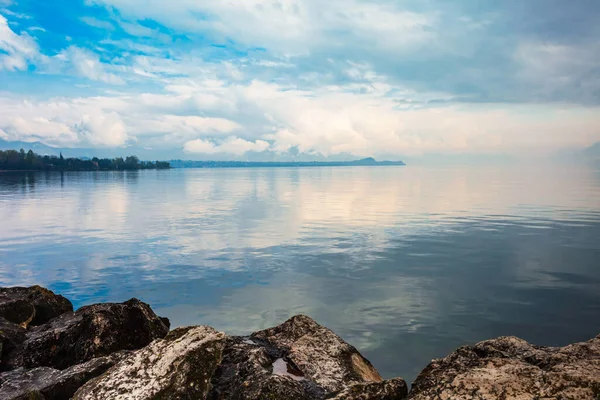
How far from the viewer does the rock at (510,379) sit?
656cm

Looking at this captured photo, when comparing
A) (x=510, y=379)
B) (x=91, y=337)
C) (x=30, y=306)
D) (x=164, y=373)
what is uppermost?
(x=510, y=379)

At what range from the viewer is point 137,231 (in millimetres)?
46094

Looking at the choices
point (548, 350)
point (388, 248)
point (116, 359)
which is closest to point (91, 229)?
point (388, 248)

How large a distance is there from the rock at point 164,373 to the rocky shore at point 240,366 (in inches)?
0.7

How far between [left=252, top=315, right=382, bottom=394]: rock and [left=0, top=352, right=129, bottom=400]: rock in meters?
3.39

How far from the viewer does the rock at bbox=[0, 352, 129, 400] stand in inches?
337

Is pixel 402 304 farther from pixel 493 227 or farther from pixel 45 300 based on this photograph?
pixel 493 227

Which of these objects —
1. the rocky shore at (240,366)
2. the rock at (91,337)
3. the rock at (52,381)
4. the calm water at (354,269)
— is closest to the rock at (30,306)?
the rocky shore at (240,366)

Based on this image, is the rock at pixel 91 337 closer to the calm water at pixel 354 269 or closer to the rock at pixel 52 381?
the rock at pixel 52 381

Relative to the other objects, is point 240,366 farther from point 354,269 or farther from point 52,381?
point 354,269

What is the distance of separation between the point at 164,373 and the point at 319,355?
126 inches

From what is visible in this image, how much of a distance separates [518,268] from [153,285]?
73.6ft

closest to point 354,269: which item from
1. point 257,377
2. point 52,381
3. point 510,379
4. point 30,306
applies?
point 30,306

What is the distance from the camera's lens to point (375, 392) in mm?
7465
